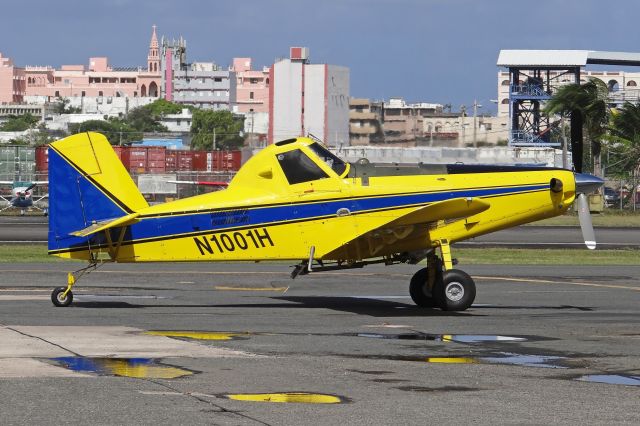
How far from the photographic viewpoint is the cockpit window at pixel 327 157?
19953 millimetres

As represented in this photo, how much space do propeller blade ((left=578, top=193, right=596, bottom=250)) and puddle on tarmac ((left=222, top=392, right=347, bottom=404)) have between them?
10.1m

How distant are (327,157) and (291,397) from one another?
8795mm

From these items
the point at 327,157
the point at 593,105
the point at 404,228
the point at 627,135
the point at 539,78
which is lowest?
the point at 404,228

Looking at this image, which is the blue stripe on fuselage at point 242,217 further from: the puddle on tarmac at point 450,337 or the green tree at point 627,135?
the green tree at point 627,135

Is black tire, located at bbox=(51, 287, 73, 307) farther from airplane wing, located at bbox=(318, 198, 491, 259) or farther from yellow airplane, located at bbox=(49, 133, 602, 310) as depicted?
airplane wing, located at bbox=(318, 198, 491, 259)

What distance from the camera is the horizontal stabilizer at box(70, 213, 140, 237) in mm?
19641

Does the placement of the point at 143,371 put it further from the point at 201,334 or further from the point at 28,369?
the point at 201,334

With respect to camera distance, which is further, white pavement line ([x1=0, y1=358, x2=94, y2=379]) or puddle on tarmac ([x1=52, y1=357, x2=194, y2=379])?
puddle on tarmac ([x1=52, y1=357, x2=194, y2=379])

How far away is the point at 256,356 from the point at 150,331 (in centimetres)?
281

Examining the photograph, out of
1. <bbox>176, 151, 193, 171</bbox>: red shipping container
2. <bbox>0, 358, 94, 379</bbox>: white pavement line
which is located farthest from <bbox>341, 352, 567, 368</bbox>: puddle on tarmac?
<bbox>176, 151, 193, 171</bbox>: red shipping container

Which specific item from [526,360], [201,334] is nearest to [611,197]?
[201,334]

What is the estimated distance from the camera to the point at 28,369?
1294cm

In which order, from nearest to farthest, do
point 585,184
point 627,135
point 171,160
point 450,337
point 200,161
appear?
point 450,337
point 585,184
point 627,135
point 171,160
point 200,161

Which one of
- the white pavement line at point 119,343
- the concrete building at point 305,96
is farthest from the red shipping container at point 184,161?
the white pavement line at point 119,343
